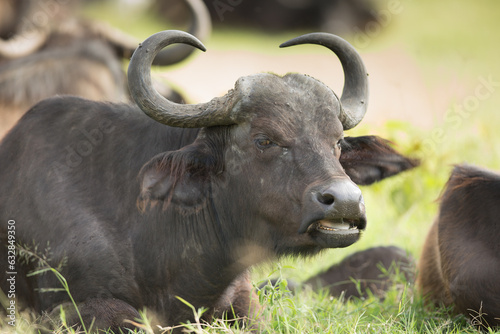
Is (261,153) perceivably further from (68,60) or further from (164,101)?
(68,60)

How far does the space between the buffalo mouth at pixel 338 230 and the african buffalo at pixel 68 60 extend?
21.9ft

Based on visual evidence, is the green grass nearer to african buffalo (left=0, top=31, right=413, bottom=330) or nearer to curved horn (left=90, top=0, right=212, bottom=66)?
african buffalo (left=0, top=31, right=413, bottom=330)

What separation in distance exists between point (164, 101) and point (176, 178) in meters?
0.53

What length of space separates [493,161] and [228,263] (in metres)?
5.70

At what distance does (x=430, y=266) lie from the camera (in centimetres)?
641

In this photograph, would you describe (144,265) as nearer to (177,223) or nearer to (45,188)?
(177,223)

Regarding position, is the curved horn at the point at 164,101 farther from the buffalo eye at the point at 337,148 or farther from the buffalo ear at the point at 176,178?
the buffalo eye at the point at 337,148

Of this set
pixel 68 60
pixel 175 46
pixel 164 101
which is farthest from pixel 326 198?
pixel 68 60

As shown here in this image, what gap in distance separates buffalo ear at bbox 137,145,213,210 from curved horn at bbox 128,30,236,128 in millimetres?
222

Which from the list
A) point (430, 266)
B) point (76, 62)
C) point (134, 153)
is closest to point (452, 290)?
point (430, 266)


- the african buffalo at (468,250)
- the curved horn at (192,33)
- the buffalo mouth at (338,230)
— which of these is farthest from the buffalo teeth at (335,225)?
the curved horn at (192,33)

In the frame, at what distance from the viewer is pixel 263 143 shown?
499 centimetres

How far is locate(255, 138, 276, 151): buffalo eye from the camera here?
4.97 meters

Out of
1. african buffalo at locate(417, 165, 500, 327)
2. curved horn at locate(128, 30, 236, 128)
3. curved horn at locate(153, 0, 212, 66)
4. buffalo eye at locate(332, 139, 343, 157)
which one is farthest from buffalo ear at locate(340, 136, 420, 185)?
curved horn at locate(153, 0, 212, 66)
